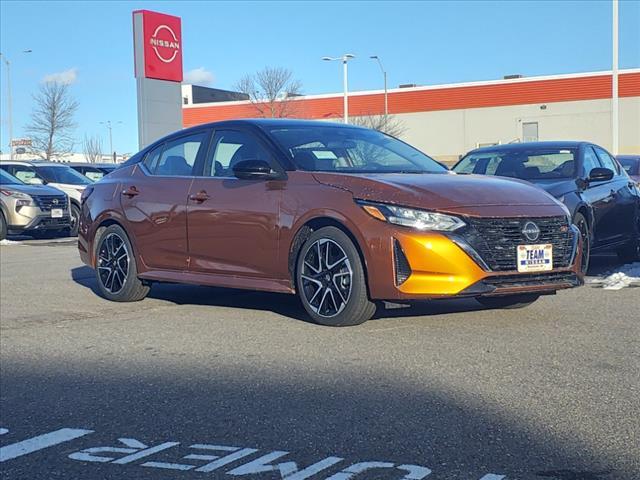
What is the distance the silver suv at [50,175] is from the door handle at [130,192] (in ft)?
37.4

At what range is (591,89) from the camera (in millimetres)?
49781

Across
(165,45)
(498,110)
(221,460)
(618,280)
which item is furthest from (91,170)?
(498,110)

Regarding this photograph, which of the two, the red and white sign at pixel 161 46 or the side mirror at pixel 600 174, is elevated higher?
the red and white sign at pixel 161 46

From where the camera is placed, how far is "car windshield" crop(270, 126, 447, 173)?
668 cm

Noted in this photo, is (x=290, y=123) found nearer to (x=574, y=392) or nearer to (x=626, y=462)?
(x=574, y=392)

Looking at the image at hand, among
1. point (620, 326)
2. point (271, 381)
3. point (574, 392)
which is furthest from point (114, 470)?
point (620, 326)

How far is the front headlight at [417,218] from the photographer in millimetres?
5719

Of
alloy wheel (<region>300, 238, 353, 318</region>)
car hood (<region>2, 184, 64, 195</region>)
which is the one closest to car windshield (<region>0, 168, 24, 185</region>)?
car hood (<region>2, 184, 64, 195</region>)

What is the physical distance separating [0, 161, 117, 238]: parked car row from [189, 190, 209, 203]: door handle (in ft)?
33.9

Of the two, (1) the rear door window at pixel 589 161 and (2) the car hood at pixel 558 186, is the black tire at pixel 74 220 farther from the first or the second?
(2) the car hood at pixel 558 186

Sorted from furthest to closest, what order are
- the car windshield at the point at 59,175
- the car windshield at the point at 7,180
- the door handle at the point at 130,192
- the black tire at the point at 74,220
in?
the car windshield at the point at 59,175 → the black tire at the point at 74,220 → the car windshield at the point at 7,180 → the door handle at the point at 130,192

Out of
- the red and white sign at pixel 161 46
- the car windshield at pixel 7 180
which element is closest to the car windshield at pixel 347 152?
the car windshield at pixel 7 180

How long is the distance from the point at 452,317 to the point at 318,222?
4.13ft

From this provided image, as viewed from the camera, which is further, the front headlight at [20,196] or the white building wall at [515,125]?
the white building wall at [515,125]
